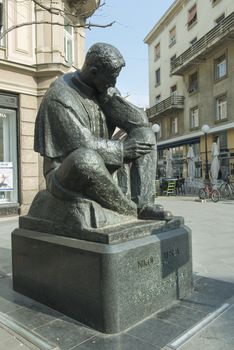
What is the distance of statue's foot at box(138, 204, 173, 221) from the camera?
3379 millimetres

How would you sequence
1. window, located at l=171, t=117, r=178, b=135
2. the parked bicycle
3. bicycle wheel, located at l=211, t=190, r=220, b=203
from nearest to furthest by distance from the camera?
bicycle wheel, located at l=211, t=190, r=220, b=203 → the parked bicycle → window, located at l=171, t=117, r=178, b=135

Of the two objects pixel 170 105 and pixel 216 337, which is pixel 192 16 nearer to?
pixel 170 105

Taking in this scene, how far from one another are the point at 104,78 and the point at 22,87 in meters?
8.31

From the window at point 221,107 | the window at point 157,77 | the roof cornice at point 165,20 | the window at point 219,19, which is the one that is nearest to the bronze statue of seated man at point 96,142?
the window at point 221,107

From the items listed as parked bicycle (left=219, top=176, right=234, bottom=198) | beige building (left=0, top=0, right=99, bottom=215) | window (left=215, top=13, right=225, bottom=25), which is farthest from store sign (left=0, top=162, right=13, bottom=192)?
window (left=215, top=13, right=225, bottom=25)

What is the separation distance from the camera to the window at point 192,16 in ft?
92.5

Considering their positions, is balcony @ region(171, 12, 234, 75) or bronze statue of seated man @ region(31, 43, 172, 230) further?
balcony @ region(171, 12, 234, 75)

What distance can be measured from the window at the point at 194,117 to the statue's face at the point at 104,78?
2524cm

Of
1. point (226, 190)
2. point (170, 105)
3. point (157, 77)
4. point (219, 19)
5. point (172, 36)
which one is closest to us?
point (226, 190)

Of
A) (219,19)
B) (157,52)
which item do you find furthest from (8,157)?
(157,52)

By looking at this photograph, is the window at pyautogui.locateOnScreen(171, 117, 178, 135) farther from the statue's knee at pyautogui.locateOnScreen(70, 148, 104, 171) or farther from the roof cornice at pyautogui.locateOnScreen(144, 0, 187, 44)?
the statue's knee at pyautogui.locateOnScreen(70, 148, 104, 171)

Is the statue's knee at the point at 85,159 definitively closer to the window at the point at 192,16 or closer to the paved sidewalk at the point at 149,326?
the paved sidewalk at the point at 149,326

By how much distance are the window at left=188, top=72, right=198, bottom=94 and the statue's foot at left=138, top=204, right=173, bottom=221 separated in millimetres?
25951

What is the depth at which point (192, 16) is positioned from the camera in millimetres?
28641
